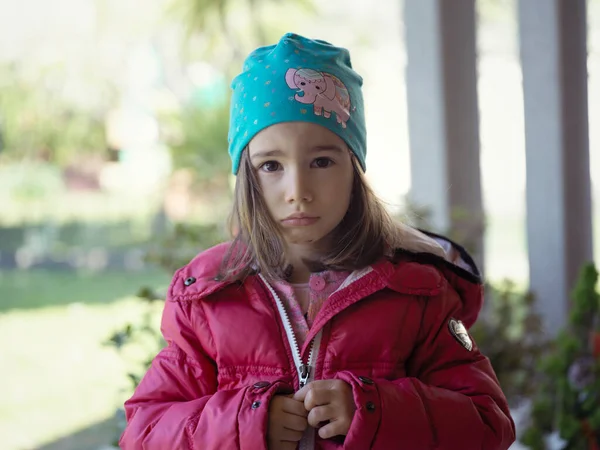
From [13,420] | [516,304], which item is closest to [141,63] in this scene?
[13,420]

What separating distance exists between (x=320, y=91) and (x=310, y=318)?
16.6 inches


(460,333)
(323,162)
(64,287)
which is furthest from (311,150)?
(64,287)

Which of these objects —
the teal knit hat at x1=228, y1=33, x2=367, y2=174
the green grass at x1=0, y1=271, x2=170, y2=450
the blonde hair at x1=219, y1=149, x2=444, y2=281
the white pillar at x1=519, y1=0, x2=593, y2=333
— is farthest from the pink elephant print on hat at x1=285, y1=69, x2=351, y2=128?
the white pillar at x1=519, y1=0, x2=593, y2=333

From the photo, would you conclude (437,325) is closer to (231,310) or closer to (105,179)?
(231,310)

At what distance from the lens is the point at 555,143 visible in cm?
324

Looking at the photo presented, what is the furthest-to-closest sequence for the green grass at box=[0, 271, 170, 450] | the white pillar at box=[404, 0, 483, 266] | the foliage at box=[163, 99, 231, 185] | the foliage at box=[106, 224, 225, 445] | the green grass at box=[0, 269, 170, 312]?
the green grass at box=[0, 269, 170, 312] → the foliage at box=[163, 99, 231, 185] → the green grass at box=[0, 271, 170, 450] → the white pillar at box=[404, 0, 483, 266] → the foliage at box=[106, 224, 225, 445]

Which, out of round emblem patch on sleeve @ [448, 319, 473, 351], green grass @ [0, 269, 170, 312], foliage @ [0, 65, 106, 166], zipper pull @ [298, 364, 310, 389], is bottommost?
green grass @ [0, 269, 170, 312]

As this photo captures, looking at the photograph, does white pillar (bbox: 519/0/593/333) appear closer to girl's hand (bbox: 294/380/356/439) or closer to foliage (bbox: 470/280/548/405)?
foliage (bbox: 470/280/548/405)

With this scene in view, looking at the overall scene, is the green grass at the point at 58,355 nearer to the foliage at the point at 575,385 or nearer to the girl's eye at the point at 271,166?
the girl's eye at the point at 271,166

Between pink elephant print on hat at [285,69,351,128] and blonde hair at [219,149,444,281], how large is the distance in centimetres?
11

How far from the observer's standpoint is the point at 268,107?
4.57ft

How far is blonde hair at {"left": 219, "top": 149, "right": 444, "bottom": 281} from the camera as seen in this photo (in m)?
1.46

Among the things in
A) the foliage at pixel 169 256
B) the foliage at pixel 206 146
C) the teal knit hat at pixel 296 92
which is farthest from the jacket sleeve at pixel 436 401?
the foliage at pixel 206 146

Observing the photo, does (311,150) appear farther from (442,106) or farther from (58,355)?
(58,355)
